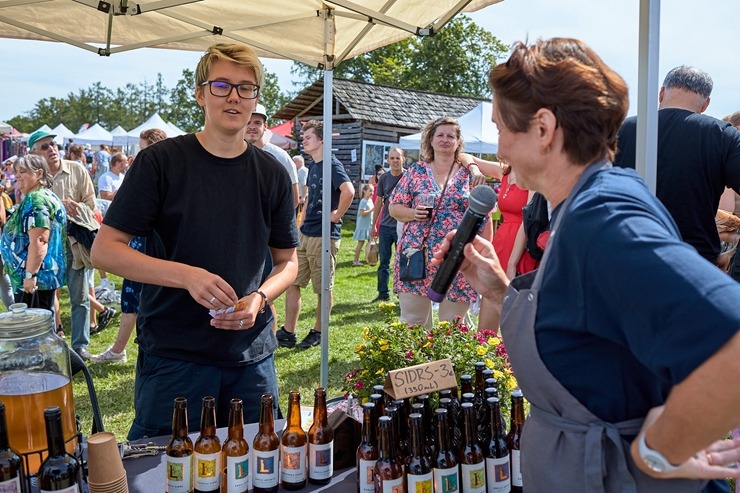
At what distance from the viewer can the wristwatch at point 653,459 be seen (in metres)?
1.03

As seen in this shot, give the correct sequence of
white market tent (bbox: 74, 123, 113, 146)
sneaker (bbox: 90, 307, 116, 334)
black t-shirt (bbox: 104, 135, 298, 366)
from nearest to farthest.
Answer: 1. black t-shirt (bbox: 104, 135, 298, 366)
2. sneaker (bbox: 90, 307, 116, 334)
3. white market tent (bbox: 74, 123, 113, 146)

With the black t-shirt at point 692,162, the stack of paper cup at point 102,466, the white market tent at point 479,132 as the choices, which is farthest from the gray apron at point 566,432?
the white market tent at point 479,132

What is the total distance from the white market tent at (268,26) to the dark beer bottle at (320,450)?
195 cm

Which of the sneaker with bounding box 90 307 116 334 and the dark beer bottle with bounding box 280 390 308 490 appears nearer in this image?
the dark beer bottle with bounding box 280 390 308 490

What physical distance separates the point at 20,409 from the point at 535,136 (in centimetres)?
134

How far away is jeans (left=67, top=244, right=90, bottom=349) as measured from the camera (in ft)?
18.5

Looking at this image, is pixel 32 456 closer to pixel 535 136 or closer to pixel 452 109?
pixel 535 136

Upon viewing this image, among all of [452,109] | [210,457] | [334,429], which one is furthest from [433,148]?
[452,109]

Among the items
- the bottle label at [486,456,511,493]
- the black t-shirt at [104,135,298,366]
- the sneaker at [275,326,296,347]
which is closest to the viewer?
the bottle label at [486,456,511,493]

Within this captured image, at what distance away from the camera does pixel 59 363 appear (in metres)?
1.65

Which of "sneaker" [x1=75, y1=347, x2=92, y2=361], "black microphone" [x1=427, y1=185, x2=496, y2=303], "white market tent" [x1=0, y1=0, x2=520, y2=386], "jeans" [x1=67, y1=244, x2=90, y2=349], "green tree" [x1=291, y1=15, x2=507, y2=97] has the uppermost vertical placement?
"green tree" [x1=291, y1=15, x2=507, y2=97]

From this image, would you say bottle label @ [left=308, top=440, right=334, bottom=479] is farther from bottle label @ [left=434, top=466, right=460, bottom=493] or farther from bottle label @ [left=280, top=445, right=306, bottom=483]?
bottle label @ [left=434, top=466, right=460, bottom=493]

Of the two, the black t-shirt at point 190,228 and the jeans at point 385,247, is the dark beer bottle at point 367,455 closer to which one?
the black t-shirt at point 190,228

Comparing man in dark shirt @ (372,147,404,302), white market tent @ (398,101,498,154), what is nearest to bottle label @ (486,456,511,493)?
man in dark shirt @ (372,147,404,302)
